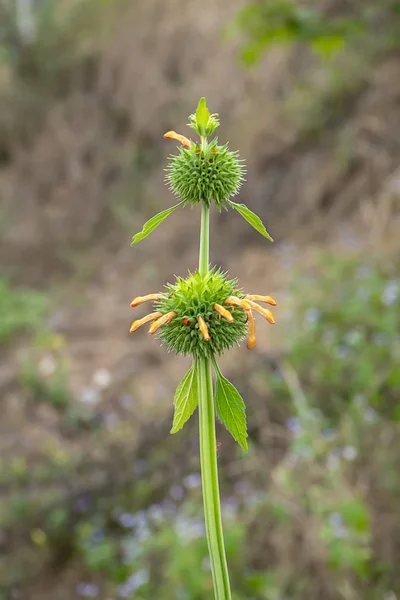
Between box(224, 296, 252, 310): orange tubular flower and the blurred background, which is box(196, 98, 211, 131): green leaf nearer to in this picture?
box(224, 296, 252, 310): orange tubular flower

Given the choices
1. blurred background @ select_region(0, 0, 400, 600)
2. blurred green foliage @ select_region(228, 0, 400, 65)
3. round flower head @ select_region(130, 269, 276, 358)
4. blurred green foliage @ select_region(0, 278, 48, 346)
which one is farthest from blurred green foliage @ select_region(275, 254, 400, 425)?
blurred green foliage @ select_region(0, 278, 48, 346)

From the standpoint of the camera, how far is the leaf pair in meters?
0.49

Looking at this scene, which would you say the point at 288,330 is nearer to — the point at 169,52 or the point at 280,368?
the point at 280,368

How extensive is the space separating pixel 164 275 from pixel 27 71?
14.4 ft

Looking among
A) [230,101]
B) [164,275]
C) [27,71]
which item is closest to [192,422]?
[164,275]

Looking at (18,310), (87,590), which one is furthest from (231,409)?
(18,310)

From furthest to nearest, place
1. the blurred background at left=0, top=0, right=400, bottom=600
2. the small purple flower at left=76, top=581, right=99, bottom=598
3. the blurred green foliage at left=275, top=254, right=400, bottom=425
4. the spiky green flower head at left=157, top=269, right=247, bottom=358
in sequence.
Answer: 1. the blurred green foliage at left=275, top=254, right=400, bottom=425
2. the small purple flower at left=76, top=581, right=99, bottom=598
3. the blurred background at left=0, top=0, right=400, bottom=600
4. the spiky green flower head at left=157, top=269, right=247, bottom=358

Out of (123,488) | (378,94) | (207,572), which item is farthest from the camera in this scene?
(378,94)

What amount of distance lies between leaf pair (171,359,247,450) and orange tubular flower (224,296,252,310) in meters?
0.06

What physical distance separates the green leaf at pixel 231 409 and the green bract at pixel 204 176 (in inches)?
6.0

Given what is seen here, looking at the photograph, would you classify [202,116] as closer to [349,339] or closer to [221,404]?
[221,404]

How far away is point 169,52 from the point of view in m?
7.83

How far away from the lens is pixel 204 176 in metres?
0.55

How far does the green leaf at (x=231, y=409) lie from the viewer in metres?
0.49
